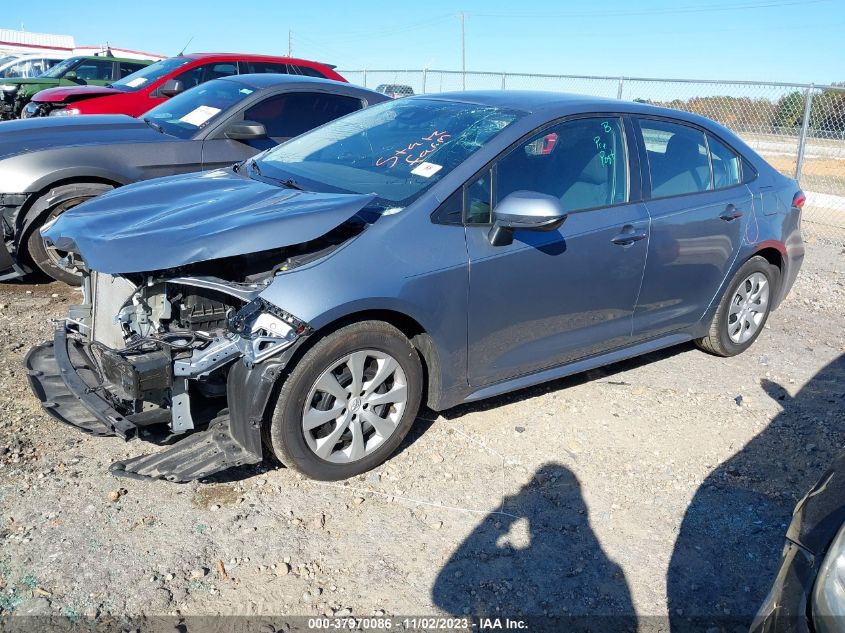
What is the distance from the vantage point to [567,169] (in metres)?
3.96

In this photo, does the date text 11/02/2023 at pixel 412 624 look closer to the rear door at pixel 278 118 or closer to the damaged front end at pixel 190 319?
the damaged front end at pixel 190 319

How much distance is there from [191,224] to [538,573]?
2093mm

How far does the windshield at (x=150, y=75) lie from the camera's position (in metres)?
9.03

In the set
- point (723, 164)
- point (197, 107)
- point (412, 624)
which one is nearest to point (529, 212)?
point (412, 624)

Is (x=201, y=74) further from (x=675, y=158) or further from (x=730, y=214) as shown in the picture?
(x=730, y=214)

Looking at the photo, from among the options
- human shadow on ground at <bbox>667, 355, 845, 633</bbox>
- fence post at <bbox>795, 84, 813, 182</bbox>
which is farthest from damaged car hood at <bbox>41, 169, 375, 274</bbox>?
fence post at <bbox>795, 84, 813, 182</bbox>

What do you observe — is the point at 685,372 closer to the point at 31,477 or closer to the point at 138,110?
the point at 31,477

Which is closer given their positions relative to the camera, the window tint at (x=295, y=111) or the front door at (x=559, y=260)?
the front door at (x=559, y=260)

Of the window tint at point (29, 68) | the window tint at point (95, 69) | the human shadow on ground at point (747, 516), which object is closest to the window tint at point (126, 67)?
the window tint at point (95, 69)

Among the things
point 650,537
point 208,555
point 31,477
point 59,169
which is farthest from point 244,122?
point 650,537

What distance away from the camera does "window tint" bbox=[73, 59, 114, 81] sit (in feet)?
47.3

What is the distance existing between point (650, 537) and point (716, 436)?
3.96 feet

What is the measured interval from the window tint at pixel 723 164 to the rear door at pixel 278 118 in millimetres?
3619

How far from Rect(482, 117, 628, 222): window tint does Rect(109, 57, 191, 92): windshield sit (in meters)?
6.76
